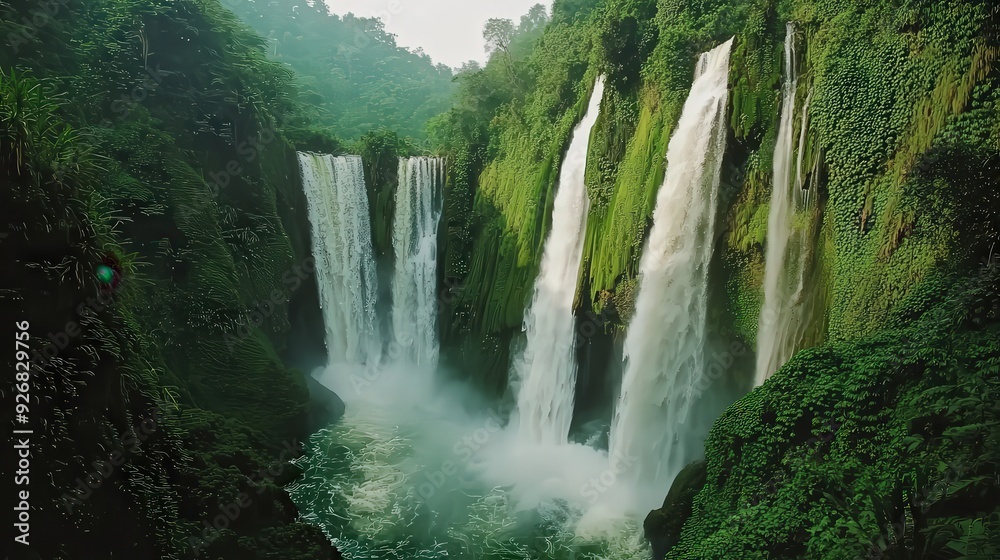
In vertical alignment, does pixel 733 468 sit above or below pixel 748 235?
below

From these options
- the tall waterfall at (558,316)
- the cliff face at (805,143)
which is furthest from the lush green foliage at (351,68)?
the tall waterfall at (558,316)

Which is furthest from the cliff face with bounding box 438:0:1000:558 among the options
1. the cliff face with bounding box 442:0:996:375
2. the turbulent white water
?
the turbulent white water

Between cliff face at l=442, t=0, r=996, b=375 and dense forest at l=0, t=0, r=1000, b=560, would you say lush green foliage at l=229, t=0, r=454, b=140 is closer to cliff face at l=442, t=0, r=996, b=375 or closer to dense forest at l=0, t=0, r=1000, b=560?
dense forest at l=0, t=0, r=1000, b=560

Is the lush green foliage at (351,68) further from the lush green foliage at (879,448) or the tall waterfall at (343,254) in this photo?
the lush green foliage at (879,448)

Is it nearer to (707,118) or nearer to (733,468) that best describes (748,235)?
(707,118)

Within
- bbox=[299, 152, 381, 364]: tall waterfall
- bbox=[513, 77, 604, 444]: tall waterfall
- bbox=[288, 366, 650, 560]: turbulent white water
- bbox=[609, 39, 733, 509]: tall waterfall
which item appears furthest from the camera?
bbox=[299, 152, 381, 364]: tall waterfall

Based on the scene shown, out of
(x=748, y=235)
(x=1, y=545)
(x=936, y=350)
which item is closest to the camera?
(x=1, y=545)

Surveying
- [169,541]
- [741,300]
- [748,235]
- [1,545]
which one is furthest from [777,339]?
[1,545]

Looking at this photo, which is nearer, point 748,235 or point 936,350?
point 936,350
